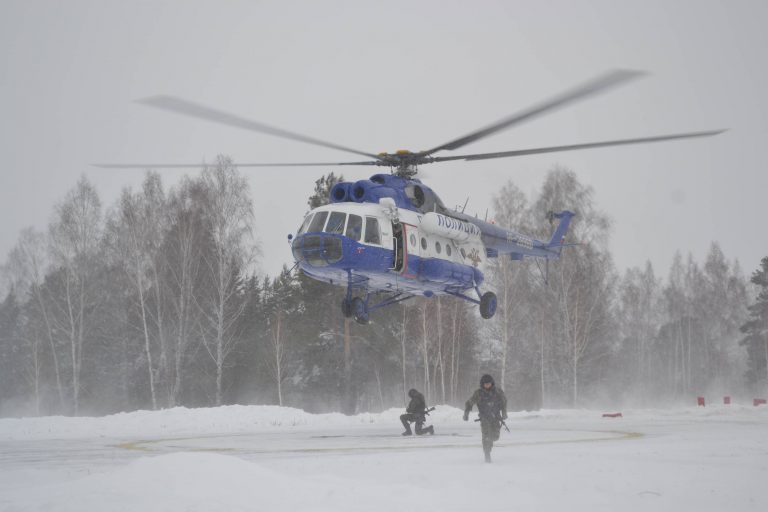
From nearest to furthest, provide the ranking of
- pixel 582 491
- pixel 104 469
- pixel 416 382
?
pixel 582 491 → pixel 104 469 → pixel 416 382

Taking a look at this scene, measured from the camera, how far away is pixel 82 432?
18766 mm

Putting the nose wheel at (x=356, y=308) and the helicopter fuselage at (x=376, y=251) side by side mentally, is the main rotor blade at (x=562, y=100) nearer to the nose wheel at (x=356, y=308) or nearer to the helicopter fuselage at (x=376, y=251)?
the helicopter fuselage at (x=376, y=251)

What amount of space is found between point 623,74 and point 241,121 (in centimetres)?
709

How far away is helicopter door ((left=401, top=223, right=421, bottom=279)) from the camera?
17141 mm

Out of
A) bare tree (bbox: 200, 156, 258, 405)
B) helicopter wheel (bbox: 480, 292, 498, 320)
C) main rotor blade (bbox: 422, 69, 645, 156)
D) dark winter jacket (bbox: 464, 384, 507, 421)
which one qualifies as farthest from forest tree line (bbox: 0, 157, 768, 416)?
dark winter jacket (bbox: 464, 384, 507, 421)

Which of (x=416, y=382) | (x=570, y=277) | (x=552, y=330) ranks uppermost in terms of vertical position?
(x=570, y=277)

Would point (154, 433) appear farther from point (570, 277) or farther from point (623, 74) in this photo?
point (570, 277)

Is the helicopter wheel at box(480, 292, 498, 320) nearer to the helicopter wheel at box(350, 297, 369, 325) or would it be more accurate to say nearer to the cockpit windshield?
the helicopter wheel at box(350, 297, 369, 325)

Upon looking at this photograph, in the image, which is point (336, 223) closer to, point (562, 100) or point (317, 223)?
point (317, 223)

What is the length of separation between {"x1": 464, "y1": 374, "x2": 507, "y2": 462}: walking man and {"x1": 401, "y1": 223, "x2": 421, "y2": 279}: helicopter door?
610cm

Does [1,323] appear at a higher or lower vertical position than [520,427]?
higher

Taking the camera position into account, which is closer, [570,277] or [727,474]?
[727,474]

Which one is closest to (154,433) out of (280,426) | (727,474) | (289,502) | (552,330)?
(280,426)

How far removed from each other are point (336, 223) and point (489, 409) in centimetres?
661
